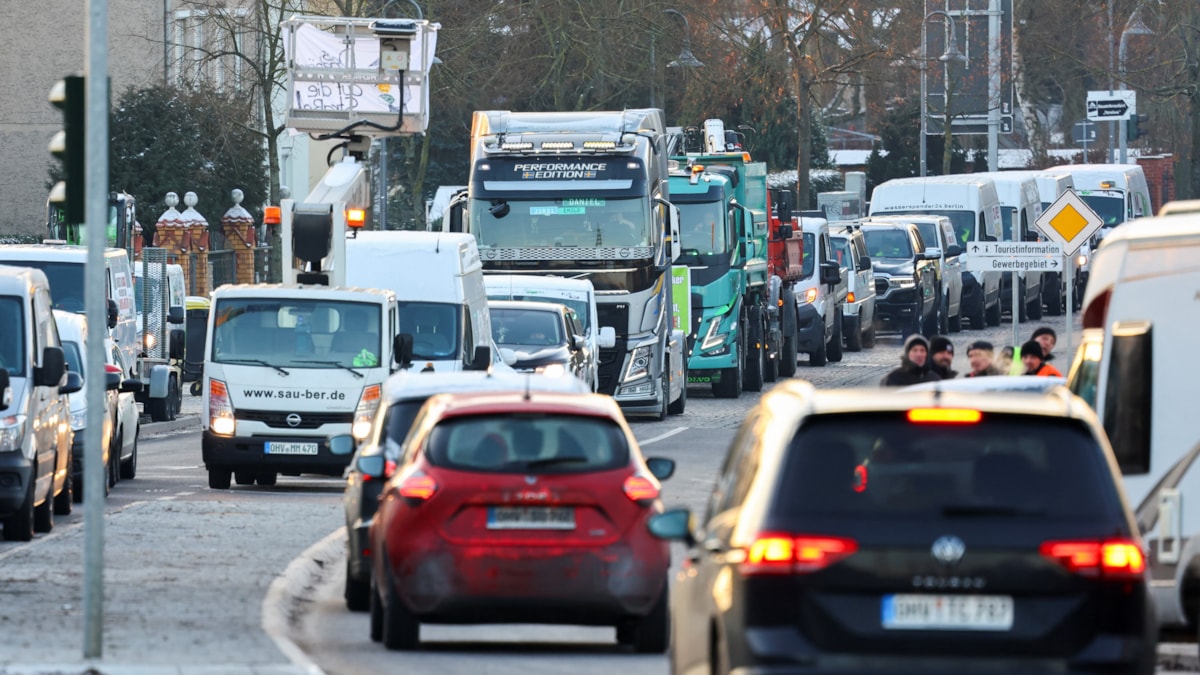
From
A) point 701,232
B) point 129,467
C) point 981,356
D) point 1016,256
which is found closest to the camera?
point 981,356

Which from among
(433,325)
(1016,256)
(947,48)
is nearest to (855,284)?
(1016,256)

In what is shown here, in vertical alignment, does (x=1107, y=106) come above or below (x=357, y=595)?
above

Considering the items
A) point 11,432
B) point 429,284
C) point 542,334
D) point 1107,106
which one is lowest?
point 11,432

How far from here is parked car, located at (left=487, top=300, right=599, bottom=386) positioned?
94.1ft

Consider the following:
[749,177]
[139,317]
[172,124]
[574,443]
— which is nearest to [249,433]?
[574,443]

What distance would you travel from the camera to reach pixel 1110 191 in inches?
2336

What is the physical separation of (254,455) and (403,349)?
1708 millimetres

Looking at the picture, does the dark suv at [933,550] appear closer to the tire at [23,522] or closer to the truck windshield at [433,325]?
the tire at [23,522]

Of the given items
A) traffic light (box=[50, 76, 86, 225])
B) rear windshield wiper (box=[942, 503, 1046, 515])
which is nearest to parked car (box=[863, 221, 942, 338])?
traffic light (box=[50, 76, 86, 225])

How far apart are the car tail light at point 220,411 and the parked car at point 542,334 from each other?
508cm

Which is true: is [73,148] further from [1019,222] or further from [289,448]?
[1019,222]

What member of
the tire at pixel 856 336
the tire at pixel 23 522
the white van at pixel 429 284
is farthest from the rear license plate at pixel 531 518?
the tire at pixel 856 336

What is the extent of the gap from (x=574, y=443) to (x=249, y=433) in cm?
1199

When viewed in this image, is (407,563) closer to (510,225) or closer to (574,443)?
(574,443)
